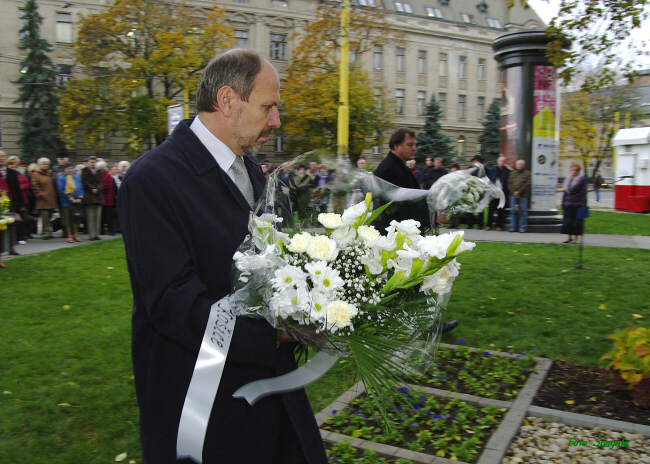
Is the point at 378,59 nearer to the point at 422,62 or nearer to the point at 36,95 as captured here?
the point at 422,62

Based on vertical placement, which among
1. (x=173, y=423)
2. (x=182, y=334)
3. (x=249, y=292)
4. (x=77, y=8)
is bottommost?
(x=173, y=423)

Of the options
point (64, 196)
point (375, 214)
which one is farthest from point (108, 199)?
point (375, 214)

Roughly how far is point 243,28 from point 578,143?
84.7ft

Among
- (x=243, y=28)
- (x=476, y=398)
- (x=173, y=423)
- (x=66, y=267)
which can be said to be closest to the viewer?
(x=173, y=423)

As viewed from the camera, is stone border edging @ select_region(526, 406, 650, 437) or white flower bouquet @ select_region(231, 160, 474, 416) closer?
white flower bouquet @ select_region(231, 160, 474, 416)

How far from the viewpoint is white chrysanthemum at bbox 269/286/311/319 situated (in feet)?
5.16

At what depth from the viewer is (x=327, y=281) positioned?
1.62 m

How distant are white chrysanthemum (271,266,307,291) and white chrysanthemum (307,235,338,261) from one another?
83 millimetres

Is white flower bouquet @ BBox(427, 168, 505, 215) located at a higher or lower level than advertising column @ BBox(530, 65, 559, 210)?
lower

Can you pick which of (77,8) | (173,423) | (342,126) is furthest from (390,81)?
(173,423)

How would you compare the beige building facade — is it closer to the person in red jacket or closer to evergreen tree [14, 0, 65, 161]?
evergreen tree [14, 0, 65, 161]

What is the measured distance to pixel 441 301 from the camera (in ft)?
6.16

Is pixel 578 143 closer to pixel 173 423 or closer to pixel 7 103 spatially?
pixel 7 103

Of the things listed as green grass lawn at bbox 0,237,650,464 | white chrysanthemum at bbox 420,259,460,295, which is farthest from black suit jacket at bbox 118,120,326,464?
white chrysanthemum at bbox 420,259,460,295
